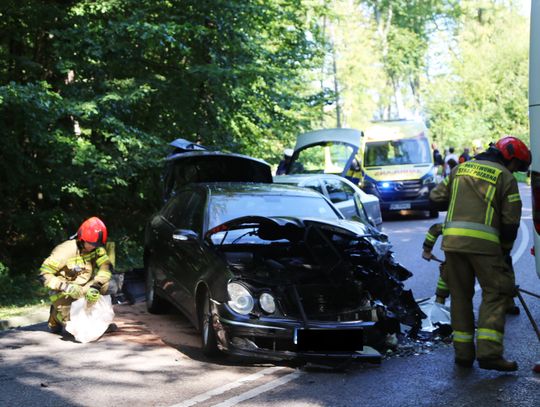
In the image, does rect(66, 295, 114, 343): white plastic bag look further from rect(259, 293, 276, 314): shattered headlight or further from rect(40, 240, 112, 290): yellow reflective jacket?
rect(259, 293, 276, 314): shattered headlight

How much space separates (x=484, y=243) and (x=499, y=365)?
3.17 ft

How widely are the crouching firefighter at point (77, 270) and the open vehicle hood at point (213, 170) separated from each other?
380 cm

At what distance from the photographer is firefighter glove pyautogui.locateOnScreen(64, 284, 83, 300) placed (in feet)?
27.2

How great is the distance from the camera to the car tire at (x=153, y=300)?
31.8 ft

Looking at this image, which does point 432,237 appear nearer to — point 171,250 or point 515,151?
point 515,151

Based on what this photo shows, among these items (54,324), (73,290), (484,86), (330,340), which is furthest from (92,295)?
(484,86)

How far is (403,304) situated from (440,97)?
49.1m

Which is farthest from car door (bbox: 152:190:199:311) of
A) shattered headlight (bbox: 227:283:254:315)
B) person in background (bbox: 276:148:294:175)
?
person in background (bbox: 276:148:294:175)

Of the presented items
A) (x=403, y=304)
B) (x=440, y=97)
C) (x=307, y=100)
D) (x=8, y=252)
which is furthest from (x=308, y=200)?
(x=440, y=97)

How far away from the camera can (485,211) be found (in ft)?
21.9

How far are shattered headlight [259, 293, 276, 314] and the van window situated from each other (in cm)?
1654

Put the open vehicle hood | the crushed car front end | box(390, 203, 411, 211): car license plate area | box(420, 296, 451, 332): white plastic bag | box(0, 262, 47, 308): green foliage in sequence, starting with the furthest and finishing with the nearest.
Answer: box(390, 203, 411, 211): car license plate area → box(0, 262, 47, 308): green foliage → the open vehicle hood → box(420, 296, 451, 332): white plastic bag → the crushed car front end

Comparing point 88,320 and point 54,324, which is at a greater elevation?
point 88,320

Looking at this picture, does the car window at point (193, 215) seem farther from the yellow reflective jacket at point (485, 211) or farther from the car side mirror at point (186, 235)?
the yellow reflective jacket at point (485, 211)
